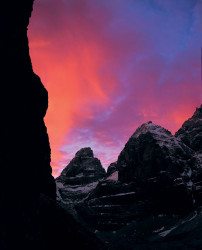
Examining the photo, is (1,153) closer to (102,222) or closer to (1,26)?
(1,26)

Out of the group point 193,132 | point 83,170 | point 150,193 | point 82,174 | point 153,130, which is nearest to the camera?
point 150,193

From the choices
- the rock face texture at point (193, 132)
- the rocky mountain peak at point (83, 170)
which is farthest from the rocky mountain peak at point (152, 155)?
the rocky mountain peak at point (83, 170)

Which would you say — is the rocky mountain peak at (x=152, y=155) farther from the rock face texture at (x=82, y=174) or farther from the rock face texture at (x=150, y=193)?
the rock face texture at (x=82, y=174)

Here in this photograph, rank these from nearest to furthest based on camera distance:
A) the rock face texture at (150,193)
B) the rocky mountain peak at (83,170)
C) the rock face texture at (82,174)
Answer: the rock face texture at (150,193) → the rock face texture at (82,174) → the rocky mountain peak at (83,170)

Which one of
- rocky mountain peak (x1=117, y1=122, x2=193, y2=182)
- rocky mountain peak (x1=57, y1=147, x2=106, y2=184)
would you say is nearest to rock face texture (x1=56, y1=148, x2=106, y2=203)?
rocky mountain peak (x1=57, y1=147, x2=106, y2=184)

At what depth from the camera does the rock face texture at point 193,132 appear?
10012 centimetres

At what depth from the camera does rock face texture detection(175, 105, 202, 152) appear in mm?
100125

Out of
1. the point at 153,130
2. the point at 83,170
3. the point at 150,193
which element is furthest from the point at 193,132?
the point at 83,170

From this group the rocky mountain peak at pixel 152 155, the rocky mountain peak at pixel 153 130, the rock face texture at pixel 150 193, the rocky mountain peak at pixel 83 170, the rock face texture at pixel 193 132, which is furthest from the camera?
the rocky mountain peak at pixel 83 170

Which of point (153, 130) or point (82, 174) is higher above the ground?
point (153, 130)

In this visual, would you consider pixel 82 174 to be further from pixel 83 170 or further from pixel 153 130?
pixel 153 130

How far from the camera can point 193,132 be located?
109 meters

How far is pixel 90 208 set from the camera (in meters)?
88.6

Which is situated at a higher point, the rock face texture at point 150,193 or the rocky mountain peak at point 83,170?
the rocky mountain peak at point 83,170
